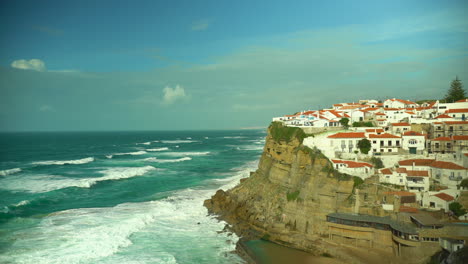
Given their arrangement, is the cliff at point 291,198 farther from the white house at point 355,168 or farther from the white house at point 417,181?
the white house at point 417,181

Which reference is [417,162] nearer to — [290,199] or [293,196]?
[293,196]

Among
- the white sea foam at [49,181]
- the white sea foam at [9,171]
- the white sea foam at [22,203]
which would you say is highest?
the white sea foam at [9,171]

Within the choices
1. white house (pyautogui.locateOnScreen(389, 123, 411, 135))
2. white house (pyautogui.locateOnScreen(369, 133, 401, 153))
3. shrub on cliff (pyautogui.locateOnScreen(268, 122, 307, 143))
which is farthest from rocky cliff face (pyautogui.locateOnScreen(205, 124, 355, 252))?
white house (pyautogui.locateOnScreen(389, 123, 411, 135))

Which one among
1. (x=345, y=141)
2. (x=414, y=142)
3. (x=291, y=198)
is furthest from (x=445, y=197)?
(x=291, y=198)

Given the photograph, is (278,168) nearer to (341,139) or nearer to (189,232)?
(341,139)

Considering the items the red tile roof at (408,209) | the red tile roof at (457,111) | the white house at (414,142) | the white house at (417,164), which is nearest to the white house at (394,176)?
the white house at (417,164)

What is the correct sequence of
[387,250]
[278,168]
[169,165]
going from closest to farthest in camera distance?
[387,250] → [278,168] → [169,165]

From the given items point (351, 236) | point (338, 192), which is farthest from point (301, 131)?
point (351, 236)
